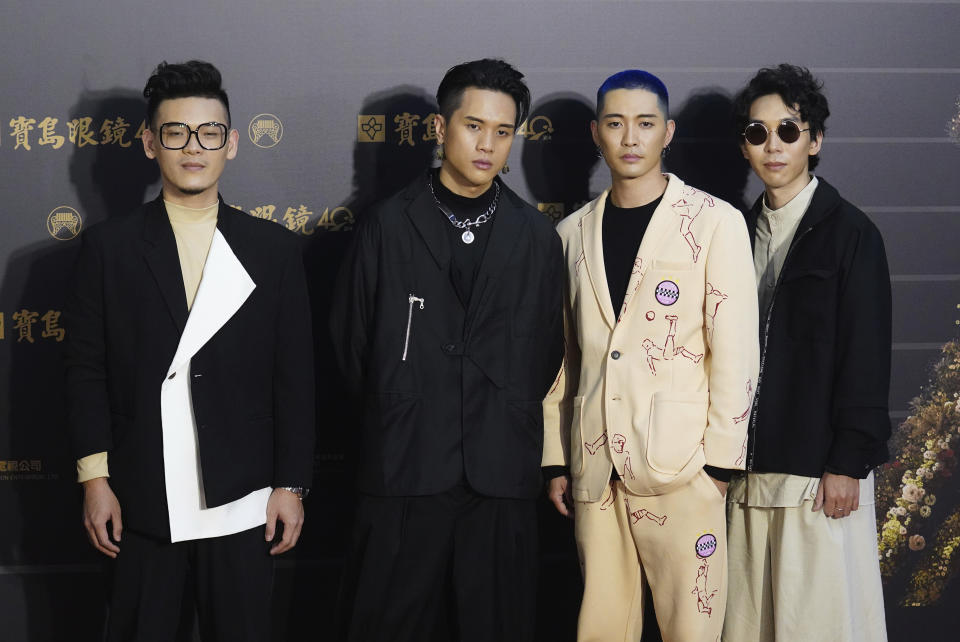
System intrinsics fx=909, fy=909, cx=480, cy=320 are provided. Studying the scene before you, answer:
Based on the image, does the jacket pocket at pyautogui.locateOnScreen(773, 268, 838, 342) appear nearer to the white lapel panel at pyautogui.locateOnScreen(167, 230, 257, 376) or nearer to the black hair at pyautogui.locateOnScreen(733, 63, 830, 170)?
the black hair at pyautogui.locateOnScreen(733, 63, 830, 170)

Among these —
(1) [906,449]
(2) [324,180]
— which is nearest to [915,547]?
(1) [906,449]

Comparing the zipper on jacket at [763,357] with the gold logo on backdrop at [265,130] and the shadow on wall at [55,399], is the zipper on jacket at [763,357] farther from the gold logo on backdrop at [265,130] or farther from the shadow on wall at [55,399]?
the shadow on wall at [55,399]

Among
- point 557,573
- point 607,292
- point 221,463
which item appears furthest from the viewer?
point 557,573

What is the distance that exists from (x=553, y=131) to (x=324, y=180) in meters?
0.79

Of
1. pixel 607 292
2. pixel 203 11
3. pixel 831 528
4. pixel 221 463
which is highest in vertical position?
pixel 203 11

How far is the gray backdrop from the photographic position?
295 centimetres

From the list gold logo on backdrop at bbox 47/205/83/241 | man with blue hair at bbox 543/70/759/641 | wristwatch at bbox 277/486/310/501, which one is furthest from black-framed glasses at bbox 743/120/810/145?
gold logo on backdrop at bbox 47/205/83/241

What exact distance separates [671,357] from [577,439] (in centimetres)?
34

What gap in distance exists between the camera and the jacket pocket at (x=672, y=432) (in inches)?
92.3

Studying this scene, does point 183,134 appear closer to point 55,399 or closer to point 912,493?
point 55,399

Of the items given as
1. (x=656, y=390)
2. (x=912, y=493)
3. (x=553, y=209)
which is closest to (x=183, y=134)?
(x=553, y=209)

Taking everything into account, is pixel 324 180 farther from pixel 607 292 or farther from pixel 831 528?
pixel 831 528

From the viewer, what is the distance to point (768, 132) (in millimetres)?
2701

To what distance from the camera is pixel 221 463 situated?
7.39 ft
